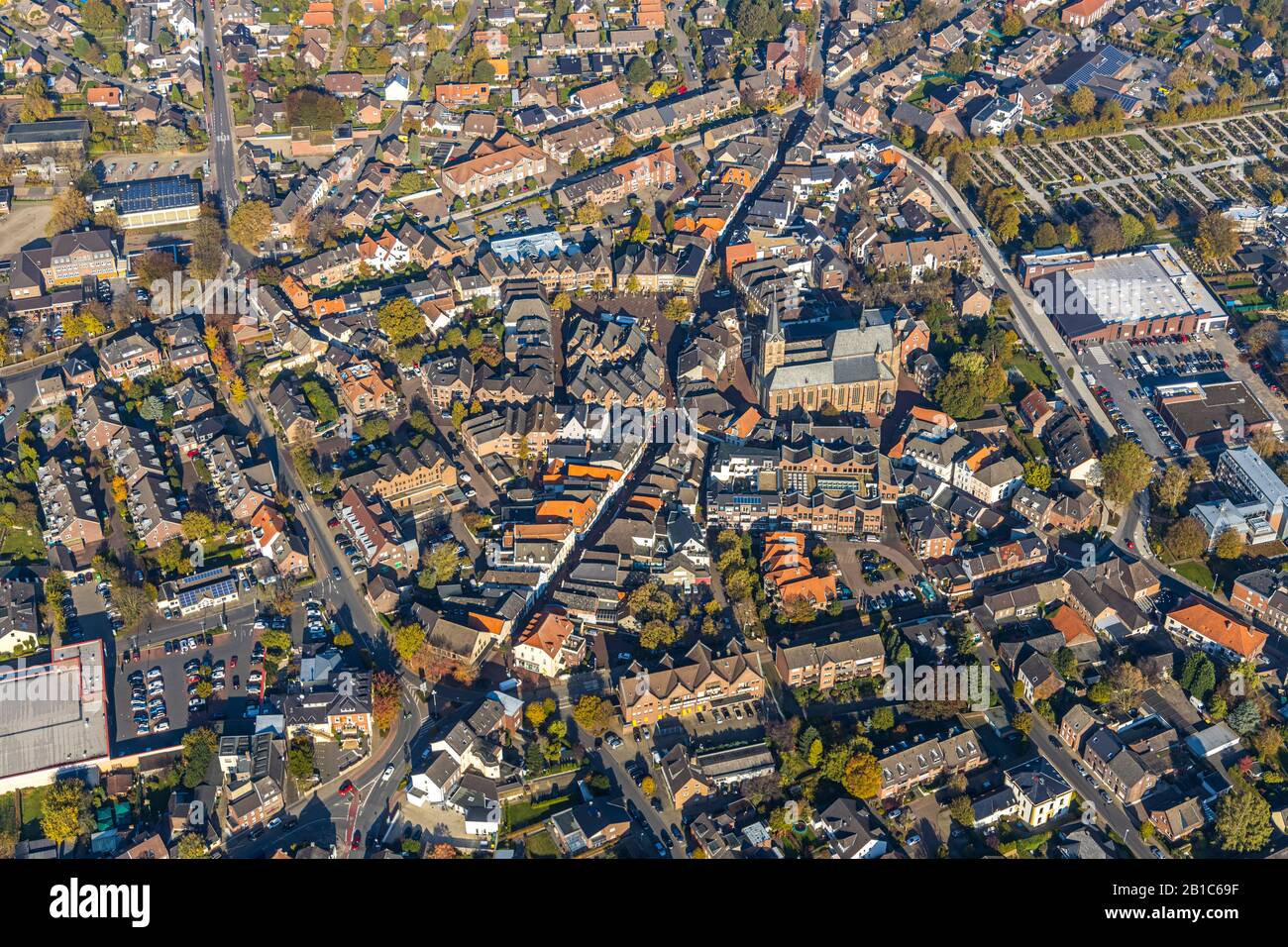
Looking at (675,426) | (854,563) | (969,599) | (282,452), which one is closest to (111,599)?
(282,452)

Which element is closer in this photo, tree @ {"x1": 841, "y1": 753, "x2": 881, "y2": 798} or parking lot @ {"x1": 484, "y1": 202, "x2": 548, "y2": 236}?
tree @ {"x1": 841, "y1": 753, "x2": 881, "y2": 798}

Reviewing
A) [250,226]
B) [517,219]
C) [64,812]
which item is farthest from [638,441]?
[64,812]

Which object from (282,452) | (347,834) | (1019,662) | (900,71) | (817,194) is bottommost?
(347,834)

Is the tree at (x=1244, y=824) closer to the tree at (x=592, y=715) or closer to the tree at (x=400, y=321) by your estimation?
the tree at (x=592, y=715)

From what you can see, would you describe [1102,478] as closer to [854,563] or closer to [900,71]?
[854,563]

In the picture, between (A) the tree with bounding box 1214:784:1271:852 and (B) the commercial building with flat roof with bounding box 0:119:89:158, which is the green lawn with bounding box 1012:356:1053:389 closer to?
(A) the tree with bounding box 1214:784:1271:852

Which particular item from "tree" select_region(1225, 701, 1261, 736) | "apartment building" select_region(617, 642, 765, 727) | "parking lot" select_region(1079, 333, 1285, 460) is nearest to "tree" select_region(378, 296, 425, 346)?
"apartment building" select_region(617, 642, 765, 727)
